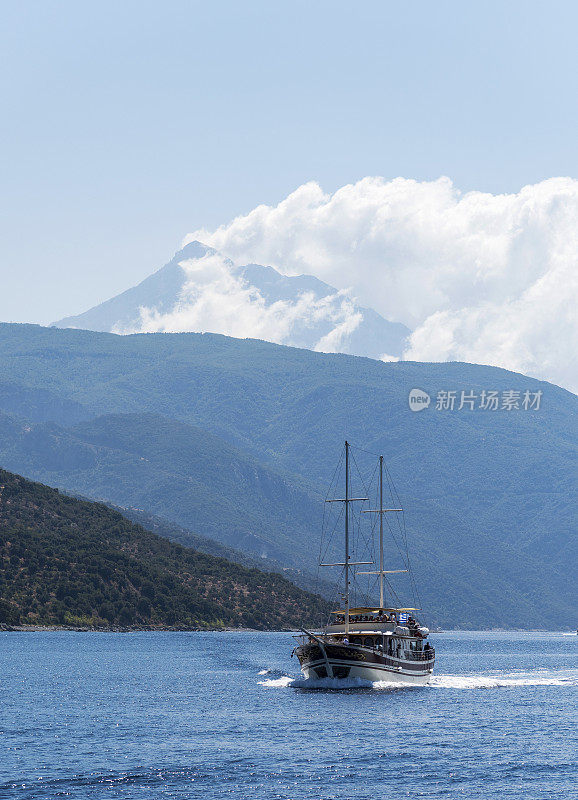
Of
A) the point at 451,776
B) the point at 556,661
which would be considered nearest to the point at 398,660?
the point at 451,776

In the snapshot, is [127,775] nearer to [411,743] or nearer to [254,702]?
[411,743]

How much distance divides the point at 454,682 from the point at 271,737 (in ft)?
186

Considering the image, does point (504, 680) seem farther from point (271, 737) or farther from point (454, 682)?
point (271, 737)

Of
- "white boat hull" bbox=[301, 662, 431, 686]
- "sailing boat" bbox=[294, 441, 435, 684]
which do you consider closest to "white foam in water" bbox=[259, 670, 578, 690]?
"white boat hull" bbox=[301, 662, 431, 686]

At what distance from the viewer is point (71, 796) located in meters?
55.1

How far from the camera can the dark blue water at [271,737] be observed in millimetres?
59375

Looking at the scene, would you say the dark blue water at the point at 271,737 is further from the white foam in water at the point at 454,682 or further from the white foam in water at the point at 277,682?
the white foam in water at the point at 454,682

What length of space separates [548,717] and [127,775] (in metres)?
44.2

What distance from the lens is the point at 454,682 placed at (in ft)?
416

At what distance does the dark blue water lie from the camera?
59375 millimetres

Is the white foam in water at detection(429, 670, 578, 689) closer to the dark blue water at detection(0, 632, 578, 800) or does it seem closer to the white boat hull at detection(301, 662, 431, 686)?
the dark blue water at detection(0, 632, 578, 800)

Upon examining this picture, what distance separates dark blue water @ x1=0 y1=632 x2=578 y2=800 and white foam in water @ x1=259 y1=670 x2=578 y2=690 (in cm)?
62

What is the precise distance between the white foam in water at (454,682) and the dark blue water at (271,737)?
0.62 metres

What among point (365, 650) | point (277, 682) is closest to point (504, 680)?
point (277, 682)
